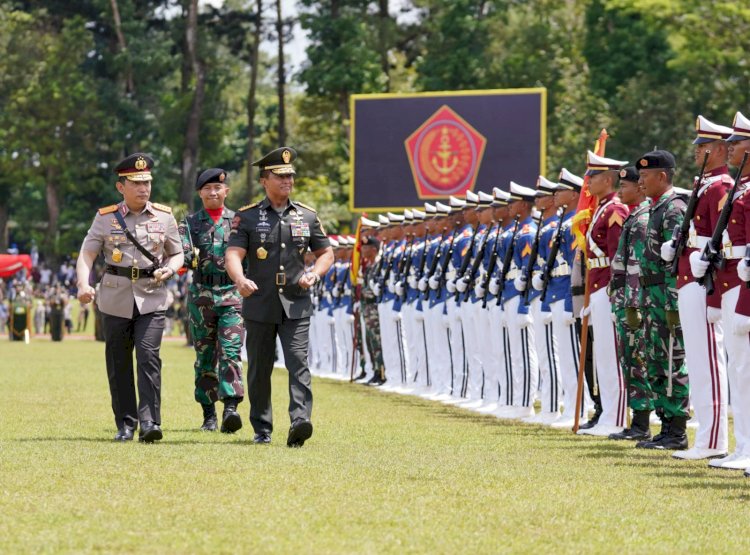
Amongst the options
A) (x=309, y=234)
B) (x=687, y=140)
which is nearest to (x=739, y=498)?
(x=309, y=234)

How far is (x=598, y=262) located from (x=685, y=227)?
262 centimetres

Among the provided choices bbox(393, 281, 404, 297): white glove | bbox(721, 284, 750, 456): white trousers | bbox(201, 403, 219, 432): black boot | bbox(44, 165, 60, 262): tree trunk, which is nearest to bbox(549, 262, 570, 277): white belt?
bbox(201, 403, 219, 432): black boot

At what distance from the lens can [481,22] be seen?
184 ft

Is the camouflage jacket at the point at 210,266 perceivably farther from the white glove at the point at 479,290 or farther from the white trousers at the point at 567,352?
the white glove at the point at 479,290

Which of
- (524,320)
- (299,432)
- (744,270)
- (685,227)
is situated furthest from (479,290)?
(744,270)

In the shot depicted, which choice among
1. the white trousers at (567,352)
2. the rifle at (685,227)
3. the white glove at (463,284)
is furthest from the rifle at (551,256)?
the rifle at (685,227)

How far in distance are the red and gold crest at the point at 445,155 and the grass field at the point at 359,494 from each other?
43.5 ft

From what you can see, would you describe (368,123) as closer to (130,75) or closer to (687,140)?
(687,140)

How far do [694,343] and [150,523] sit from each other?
15.2 feet

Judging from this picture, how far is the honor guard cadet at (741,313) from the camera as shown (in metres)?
9.40

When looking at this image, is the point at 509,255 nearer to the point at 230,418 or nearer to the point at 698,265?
the point at 230,418

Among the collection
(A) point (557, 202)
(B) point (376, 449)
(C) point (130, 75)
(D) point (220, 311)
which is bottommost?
(B) point (376, 449)

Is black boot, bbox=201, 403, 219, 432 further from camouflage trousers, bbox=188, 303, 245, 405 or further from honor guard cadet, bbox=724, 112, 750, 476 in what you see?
honor guard cadet, bbox=724, 112, 750, 476

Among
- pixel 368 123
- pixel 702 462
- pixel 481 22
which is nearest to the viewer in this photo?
pixel 702 462
